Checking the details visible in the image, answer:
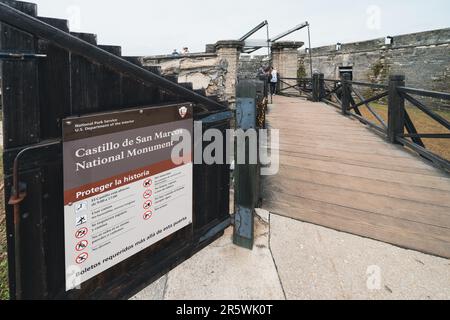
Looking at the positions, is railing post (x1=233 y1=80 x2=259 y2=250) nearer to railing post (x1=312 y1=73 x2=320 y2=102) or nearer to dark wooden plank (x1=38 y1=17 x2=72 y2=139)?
dark wooden plank (x1=38 y1=17 x2=72 y2=139)

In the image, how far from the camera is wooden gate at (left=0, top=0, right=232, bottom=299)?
1542 millimetres

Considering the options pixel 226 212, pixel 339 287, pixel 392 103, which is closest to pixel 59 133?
pixel 226 212

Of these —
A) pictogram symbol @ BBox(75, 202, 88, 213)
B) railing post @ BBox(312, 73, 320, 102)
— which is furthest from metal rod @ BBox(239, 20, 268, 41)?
pictogram symbol @ BBox(75, 202, 88, 213)

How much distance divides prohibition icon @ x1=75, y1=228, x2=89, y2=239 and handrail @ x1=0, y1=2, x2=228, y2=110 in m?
0.95

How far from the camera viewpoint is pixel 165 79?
2242mm

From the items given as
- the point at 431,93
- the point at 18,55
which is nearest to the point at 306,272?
the point at 18,55

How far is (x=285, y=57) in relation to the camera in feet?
51.1

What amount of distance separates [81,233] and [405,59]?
2254 cm

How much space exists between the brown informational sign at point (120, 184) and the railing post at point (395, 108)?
485cm

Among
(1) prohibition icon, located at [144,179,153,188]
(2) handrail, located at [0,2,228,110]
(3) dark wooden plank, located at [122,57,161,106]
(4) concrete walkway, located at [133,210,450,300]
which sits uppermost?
(2) handrail, located at [0,2,228,110]

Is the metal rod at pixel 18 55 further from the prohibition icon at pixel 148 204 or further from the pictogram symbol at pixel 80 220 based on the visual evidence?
the prohibition icon at pixel 148 204

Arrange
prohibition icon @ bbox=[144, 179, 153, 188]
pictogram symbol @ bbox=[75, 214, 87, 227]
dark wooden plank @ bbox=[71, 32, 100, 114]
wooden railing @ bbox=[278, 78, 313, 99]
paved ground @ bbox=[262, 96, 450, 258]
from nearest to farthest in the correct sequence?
dark wooden plank @ bbox=[71, 32, 100, 114] → pictogram symbol @ bbox=[75, 214, 87, 227] → prohibition icon @ bbox=[144, 179, 153, 188] → paved ground @ bbox=[262, 96, 450, 258] → wooden railing @ bbox=[278, 78, 313, 99]

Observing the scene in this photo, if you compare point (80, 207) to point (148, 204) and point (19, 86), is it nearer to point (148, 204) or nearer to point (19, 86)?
point (148, 204)

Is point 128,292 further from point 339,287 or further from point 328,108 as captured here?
point 328,108
